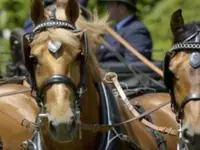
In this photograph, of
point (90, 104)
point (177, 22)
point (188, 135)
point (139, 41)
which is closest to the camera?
point (188, 135)

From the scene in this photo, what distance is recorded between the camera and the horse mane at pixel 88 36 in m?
6.02

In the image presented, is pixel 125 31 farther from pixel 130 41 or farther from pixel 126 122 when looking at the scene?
pixel 126 122

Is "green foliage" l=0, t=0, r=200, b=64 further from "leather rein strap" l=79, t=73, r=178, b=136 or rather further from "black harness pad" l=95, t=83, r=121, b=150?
"black harness pad" l=95, t=83, r=121, b=150

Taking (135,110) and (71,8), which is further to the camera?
(135,110)

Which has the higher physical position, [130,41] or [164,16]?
[130,41]

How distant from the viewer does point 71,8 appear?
20.5 feet

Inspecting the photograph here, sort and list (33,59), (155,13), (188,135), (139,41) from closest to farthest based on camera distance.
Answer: (188,135) < (33,59) < (139,41) < (155,13)

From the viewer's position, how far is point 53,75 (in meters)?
5.88

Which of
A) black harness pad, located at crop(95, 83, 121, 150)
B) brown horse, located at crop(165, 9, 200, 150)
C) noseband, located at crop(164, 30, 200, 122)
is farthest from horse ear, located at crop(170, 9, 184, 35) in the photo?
black harness pad, located at crop(95, 83, 121, 150)

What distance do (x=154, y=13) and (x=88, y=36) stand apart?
7.36 metres

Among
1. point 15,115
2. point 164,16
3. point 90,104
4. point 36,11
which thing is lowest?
point 164,16

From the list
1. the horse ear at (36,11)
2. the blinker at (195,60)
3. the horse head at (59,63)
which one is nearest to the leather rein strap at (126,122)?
the horse head at (59,63)

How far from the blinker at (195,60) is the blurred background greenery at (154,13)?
7.00 metres

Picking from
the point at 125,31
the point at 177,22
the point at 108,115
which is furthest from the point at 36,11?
the point at 125,31
